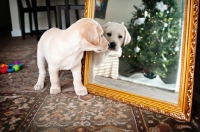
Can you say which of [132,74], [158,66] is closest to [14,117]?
[132,74]

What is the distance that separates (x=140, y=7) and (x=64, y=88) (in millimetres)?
666

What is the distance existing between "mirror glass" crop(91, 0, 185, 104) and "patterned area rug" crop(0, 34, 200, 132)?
0.11 metres

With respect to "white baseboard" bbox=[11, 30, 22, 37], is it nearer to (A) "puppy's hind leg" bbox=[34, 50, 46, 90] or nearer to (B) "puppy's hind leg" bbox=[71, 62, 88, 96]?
(A) "puppy's hind leg" bbox=[34, 50, 46, 90]

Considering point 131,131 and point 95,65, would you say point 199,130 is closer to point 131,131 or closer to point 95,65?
point 131,131

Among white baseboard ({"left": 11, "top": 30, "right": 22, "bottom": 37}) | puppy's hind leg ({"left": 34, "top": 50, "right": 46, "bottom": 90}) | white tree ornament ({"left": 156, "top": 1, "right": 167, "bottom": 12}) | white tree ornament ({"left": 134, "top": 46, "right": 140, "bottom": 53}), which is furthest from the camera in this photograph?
white baseboard ({"left": 11, "top": 30, "right": 22, "bottom": 37})

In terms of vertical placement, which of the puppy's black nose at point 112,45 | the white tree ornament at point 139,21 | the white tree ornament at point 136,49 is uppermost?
the white tree ornament at point 139,21

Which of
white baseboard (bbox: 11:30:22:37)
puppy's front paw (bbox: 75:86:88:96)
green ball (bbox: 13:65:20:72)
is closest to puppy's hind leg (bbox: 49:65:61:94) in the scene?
puppy's front paw (bbox: 75:86:88:96)

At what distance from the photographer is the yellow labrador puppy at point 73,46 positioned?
38.9 inches

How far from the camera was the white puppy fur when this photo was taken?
42.5 inches

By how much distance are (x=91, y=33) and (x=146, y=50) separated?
0.28 m

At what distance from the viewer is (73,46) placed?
104 cm

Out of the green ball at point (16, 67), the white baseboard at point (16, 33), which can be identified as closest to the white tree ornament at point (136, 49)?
the green ball at point (16, 67)

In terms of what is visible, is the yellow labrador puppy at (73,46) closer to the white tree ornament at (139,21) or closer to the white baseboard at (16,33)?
the white tree ornament at (139,21)

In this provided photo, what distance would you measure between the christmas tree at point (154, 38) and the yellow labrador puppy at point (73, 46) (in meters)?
0.16
